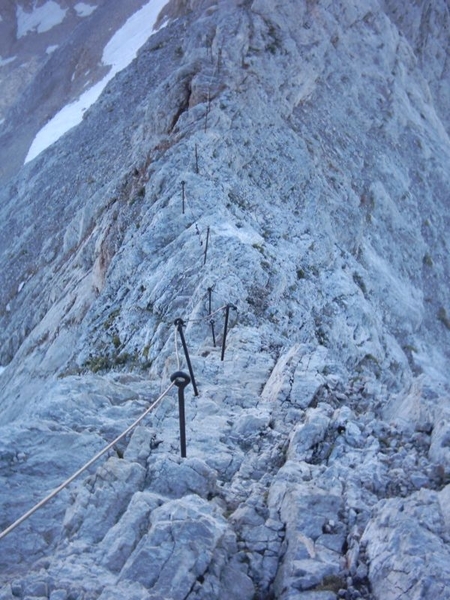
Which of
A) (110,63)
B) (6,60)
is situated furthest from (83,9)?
(110,63)

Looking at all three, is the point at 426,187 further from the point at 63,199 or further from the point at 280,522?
the point at 280,522

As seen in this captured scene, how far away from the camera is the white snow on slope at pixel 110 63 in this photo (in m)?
50.6

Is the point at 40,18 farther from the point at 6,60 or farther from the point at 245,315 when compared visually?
the point at 245,315

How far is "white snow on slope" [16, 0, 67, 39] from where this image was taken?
9269cm

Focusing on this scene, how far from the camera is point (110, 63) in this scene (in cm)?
Answer: 5438

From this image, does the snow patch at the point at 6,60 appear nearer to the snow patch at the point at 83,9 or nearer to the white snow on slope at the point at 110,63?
the snow patch at the point at 83,9

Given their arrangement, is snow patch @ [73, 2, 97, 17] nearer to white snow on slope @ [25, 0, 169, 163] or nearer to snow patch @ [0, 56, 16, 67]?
snow patch @ [0, 56, 16, 67]

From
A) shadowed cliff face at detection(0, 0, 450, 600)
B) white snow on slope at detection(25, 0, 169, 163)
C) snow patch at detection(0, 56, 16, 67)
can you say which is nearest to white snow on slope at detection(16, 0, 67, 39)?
snow patch at detection(0, 56, 16, 67)

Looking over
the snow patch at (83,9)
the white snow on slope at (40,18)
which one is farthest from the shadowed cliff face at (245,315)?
the white snow on slope at (40,18)

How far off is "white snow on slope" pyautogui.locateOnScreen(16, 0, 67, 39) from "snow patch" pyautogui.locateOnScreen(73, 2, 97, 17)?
2.55 m

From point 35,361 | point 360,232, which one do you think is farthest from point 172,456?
point 360,232

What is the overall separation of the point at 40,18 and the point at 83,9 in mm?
8766

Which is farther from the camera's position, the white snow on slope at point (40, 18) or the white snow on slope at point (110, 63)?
the white snow on slope at point (40, 18)

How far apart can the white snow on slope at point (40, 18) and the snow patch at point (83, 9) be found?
2.55 meters
